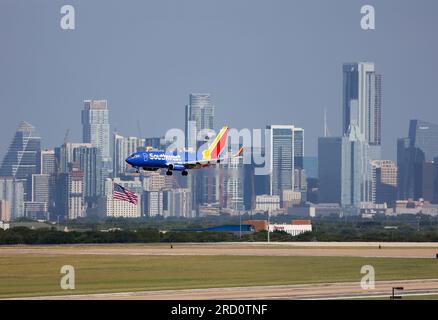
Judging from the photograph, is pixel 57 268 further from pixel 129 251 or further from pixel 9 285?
pixel 129 251

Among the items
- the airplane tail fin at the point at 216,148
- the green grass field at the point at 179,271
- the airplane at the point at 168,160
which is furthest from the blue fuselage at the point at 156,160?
the green grass field at the point at 179,271

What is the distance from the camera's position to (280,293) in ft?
258

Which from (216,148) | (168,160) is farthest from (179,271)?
(216,148)

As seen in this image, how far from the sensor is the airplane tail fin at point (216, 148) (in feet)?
478

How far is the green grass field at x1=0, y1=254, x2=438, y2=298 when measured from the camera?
87438mm

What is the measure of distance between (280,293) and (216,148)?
71.6 m

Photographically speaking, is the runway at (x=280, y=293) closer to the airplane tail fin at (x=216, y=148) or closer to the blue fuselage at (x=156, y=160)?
the blue fuselage at (x=156, y=160)

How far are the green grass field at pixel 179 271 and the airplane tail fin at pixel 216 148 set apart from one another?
2817 cm

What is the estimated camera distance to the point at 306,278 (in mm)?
92438

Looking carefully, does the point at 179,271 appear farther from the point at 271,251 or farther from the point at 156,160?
the point at 156,160

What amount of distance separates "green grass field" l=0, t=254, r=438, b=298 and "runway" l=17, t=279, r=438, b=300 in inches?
141
